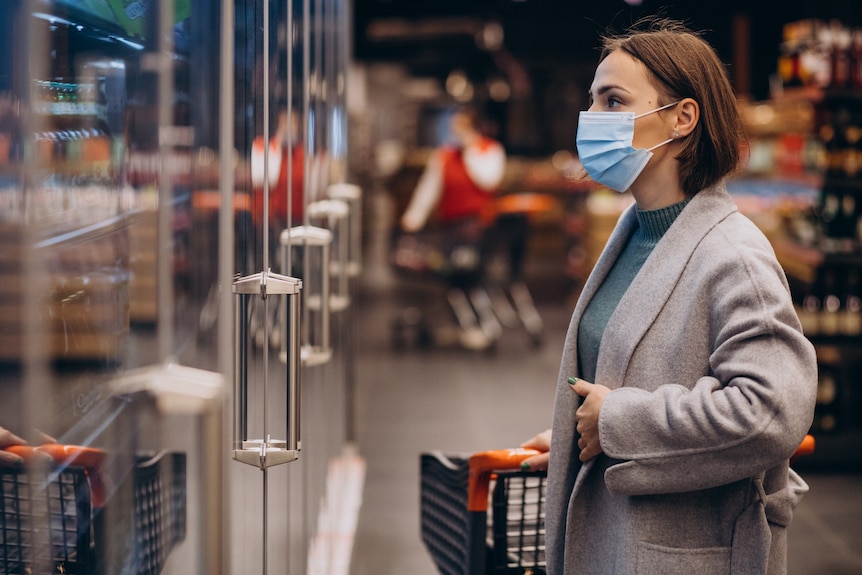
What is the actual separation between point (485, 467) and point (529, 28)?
53.1 feet

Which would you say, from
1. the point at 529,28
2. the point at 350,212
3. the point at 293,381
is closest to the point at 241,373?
the point at 293,381

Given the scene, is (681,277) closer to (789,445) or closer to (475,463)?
(789,445)

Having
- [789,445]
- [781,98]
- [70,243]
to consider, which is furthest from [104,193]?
[781,98]

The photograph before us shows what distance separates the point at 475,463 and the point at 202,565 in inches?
35.5

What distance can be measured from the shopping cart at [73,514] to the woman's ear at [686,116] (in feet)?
3.56

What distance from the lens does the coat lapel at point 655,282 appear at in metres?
1.97

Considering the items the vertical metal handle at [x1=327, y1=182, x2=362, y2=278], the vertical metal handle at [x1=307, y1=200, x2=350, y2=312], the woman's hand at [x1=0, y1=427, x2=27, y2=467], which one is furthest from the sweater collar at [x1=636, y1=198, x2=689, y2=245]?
the vertical metal handle at [x1=327, y1=182, x2=362, y2=278]

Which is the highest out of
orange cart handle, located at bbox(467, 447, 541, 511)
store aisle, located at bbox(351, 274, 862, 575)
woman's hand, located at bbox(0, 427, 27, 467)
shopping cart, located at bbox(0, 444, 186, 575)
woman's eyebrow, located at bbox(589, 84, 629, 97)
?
woman's eyebrow, located at bbox(589, 84, 629, 97)

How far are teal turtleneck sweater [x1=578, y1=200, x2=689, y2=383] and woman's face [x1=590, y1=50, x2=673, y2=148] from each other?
0.44 ft

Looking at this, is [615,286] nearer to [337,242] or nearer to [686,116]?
[686,116]

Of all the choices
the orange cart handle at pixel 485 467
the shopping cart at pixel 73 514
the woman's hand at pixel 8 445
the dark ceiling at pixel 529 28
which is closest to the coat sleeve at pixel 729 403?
the orange cart handle at pixel 485 467

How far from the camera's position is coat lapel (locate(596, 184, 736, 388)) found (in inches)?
77.7

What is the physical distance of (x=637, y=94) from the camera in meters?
2.12

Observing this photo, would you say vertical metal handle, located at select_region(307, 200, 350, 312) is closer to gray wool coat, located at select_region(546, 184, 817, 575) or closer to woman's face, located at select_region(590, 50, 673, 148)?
woman's face, located at select_region(590, 50, 673, 148)
